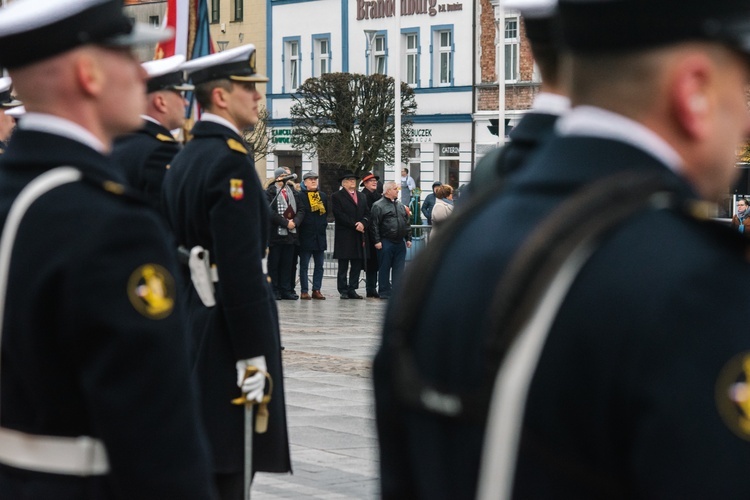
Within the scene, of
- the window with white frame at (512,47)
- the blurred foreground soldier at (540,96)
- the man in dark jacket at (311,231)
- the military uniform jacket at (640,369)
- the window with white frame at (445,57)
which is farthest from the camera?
the window with white frame at (445,57)

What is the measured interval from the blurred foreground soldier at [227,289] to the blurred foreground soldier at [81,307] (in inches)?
102

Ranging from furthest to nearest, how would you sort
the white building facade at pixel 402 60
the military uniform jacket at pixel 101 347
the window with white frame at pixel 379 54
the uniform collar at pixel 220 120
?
the window with white frame at pixel 379 54, the white building facade at pixel 402 60, the uniform collar at pixel 220 120, the military uniform jacket at pixel 101 347

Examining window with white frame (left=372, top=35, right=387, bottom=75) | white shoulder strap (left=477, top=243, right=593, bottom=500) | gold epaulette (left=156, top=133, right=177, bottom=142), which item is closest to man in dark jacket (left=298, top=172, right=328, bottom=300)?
gold epaulette (left=156, top=133, right=177, bottom=142)

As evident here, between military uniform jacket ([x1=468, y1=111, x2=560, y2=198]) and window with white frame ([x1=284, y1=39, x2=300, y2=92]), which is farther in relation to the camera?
window with white frame ([x1=284, y1=39, x2=300, y2=92])

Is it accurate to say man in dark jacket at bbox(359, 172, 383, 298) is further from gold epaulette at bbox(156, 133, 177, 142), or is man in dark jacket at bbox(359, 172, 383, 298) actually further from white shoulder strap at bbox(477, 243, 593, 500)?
white shoulder strap at bbox(477, 243, 593, 500)

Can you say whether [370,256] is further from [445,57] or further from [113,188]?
[445,57]

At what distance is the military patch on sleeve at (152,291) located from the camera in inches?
116

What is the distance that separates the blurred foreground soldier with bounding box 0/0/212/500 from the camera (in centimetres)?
290

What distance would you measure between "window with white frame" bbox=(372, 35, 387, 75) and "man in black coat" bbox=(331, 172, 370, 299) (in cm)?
2911

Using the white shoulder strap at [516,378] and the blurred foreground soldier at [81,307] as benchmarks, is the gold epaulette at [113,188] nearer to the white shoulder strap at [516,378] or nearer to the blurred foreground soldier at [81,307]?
the blurred foreground soldier at [81,307]

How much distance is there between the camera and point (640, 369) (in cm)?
179

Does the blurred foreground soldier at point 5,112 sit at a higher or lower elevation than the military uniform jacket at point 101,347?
higher

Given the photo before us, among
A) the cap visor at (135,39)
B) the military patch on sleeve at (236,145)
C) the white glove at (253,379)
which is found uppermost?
the cap visor at (135,39)

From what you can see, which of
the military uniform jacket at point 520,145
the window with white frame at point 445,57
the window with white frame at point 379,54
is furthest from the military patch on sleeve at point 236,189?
the window with white frame at point 379,54
